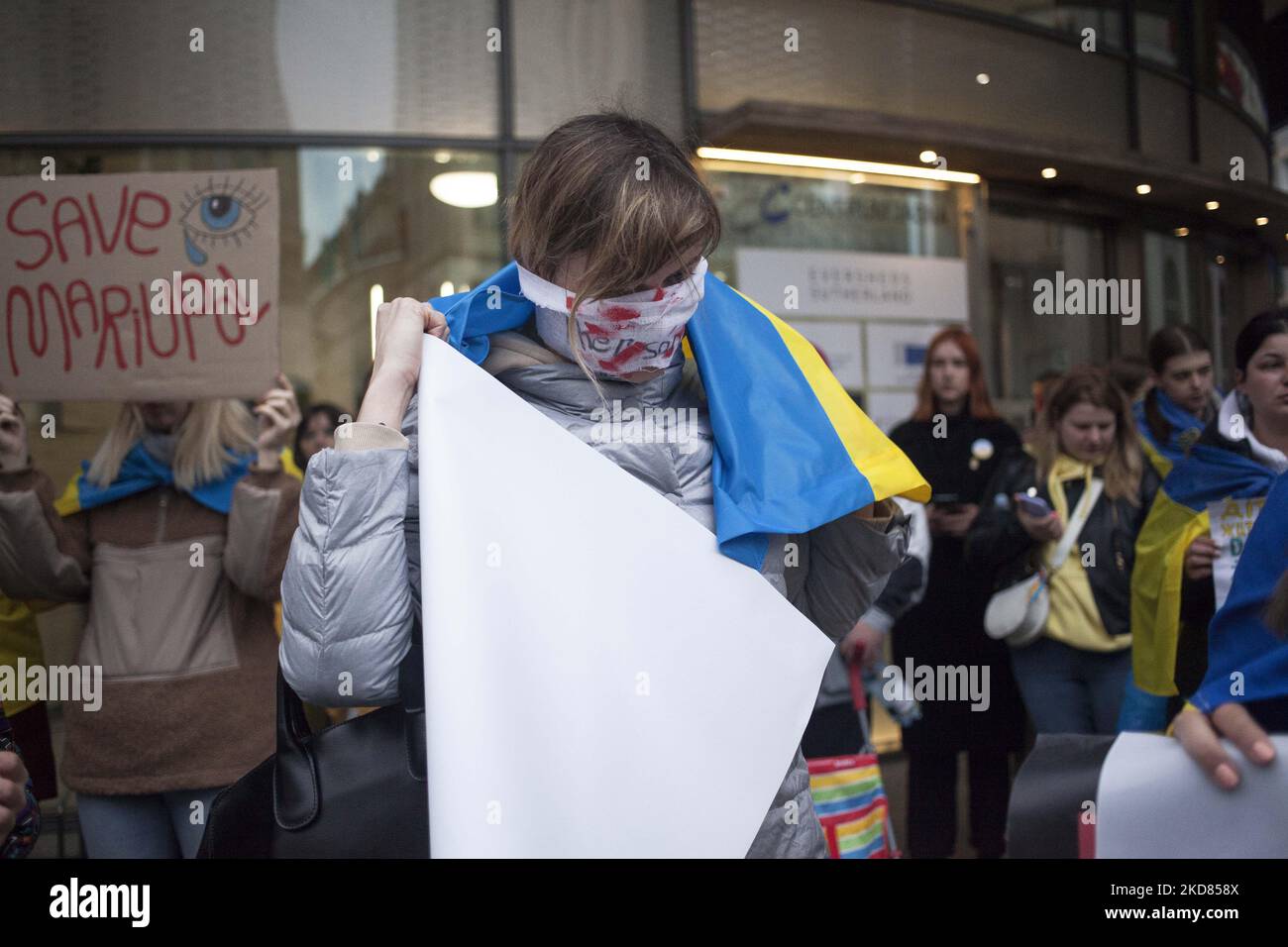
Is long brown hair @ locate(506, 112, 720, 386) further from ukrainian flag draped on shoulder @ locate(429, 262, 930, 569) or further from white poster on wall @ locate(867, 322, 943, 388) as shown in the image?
white poster on wall @ locate(867, 322, 943, 388)

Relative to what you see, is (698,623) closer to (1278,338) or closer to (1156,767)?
(1156,767)

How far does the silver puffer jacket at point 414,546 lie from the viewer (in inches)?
58.4

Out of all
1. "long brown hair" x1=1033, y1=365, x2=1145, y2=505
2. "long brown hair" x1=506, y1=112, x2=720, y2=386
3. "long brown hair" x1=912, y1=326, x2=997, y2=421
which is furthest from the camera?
"long brown hair" x1=912, y1=326, x2=997, y2=421

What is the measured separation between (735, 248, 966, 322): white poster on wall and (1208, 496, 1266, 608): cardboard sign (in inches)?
111

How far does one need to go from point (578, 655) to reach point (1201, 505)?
7.76ft

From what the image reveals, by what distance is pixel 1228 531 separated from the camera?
3203 mm

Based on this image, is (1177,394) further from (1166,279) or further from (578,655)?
(578,655)

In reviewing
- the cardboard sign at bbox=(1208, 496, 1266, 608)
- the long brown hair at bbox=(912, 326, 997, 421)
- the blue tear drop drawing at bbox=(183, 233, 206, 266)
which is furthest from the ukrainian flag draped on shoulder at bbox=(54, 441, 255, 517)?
the cardboard sign at bbox=(1208, 496, 1266, 608)

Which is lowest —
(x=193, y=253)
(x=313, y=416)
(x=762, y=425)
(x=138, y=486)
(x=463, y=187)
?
(x=138, y=486)

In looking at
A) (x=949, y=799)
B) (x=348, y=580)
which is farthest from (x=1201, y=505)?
(x=348, y=580)

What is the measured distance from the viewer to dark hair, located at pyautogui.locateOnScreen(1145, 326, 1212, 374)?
4246 millimetres

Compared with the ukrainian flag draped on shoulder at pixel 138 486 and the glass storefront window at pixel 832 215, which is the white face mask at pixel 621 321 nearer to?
the ukrainian flag draped on shoulder at pixel 138 486
